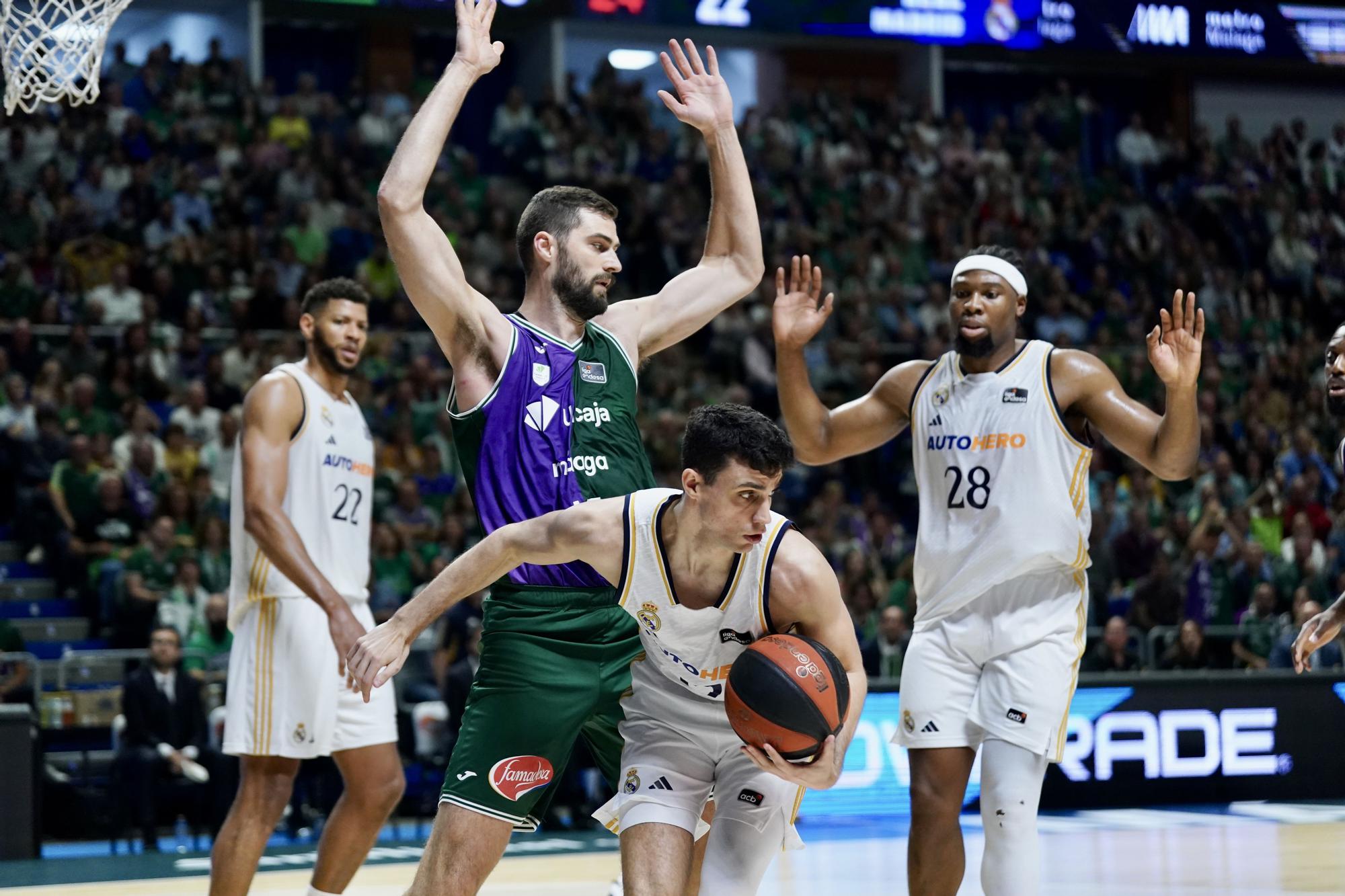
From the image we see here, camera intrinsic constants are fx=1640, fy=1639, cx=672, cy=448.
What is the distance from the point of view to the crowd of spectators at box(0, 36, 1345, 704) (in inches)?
487

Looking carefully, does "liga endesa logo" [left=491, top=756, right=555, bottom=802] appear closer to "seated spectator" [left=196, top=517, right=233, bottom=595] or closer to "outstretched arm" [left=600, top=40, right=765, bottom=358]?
"outstretched arm" [left=600, top=40, right=765, bottom=358]

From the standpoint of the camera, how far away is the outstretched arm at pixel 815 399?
18.3 ft

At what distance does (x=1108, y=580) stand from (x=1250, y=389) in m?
4.62

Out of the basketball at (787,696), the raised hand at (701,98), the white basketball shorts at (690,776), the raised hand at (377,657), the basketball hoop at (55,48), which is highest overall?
the basketball hoop at (55,48)

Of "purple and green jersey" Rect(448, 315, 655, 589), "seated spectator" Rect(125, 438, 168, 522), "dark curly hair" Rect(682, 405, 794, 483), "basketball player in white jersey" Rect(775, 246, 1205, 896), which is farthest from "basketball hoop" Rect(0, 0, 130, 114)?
"seated spectator" Rect(125, 438, 168, 522)

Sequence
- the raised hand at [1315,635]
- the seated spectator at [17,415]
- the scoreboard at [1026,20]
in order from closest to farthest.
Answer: the raised hand at [1315,635], the seated spectator at [17,415], the scoreboard at [1026,20]

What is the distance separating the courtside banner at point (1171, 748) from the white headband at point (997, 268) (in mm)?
5572

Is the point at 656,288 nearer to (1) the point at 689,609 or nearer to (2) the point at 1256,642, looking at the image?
(2) the point at 1256,642

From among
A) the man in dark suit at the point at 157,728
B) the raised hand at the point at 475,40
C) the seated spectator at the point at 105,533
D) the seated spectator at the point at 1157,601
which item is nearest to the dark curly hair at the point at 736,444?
the raised hand at the point at 475,40

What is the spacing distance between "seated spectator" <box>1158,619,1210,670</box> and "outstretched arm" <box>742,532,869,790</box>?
874 cm

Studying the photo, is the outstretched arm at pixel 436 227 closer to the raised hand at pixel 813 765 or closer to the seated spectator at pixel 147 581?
the raised hand at pixel 813 765

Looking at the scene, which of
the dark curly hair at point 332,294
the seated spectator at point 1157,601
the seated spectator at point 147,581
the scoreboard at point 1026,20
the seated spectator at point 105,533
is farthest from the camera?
the scoreboard at point 1026,20

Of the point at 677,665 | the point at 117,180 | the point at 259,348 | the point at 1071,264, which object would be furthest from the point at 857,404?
the point at 1071,264

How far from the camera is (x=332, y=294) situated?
20.0 feet
